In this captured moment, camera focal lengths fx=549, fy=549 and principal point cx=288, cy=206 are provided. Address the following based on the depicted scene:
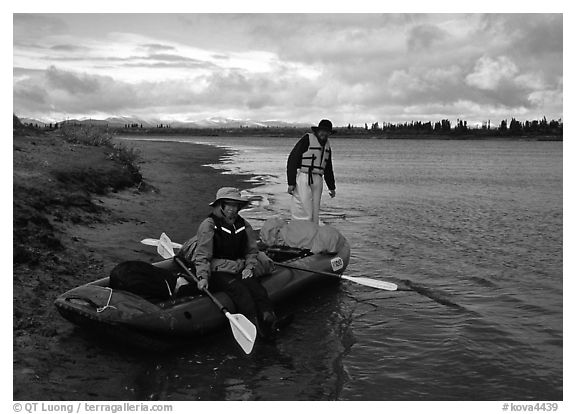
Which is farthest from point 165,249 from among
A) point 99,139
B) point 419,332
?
point 99,139

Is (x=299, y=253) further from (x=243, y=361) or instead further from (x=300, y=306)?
(x=243, y=361)

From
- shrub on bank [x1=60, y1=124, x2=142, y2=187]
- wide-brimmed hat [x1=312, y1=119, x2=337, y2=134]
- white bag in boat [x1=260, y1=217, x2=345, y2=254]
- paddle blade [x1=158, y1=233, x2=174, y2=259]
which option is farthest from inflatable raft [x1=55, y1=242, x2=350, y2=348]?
shrub on bank [x1=60, y1=124, x2=142, y2=187]

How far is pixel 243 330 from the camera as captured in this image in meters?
5.45

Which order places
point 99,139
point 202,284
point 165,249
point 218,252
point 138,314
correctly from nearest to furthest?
point 138,314, point 202,284, point 218,252, point 165,249, point 99,139

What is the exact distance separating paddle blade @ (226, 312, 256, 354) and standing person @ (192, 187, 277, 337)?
37 centimetres

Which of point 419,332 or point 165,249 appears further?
point 165,249

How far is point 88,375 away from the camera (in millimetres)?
4859

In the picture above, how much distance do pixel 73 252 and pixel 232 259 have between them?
2818mm

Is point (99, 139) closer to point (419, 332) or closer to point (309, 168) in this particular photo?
point (309, 168)

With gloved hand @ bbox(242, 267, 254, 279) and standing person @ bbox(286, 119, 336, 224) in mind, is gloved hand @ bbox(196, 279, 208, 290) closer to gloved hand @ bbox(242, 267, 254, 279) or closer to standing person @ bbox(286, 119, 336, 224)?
gloved hand @ bbox(242, 267, 254, 279)

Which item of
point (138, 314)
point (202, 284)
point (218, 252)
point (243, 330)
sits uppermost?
point (218, 252)

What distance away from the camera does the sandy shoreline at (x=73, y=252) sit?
15.6 ft

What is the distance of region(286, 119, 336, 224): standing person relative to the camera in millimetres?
9488
